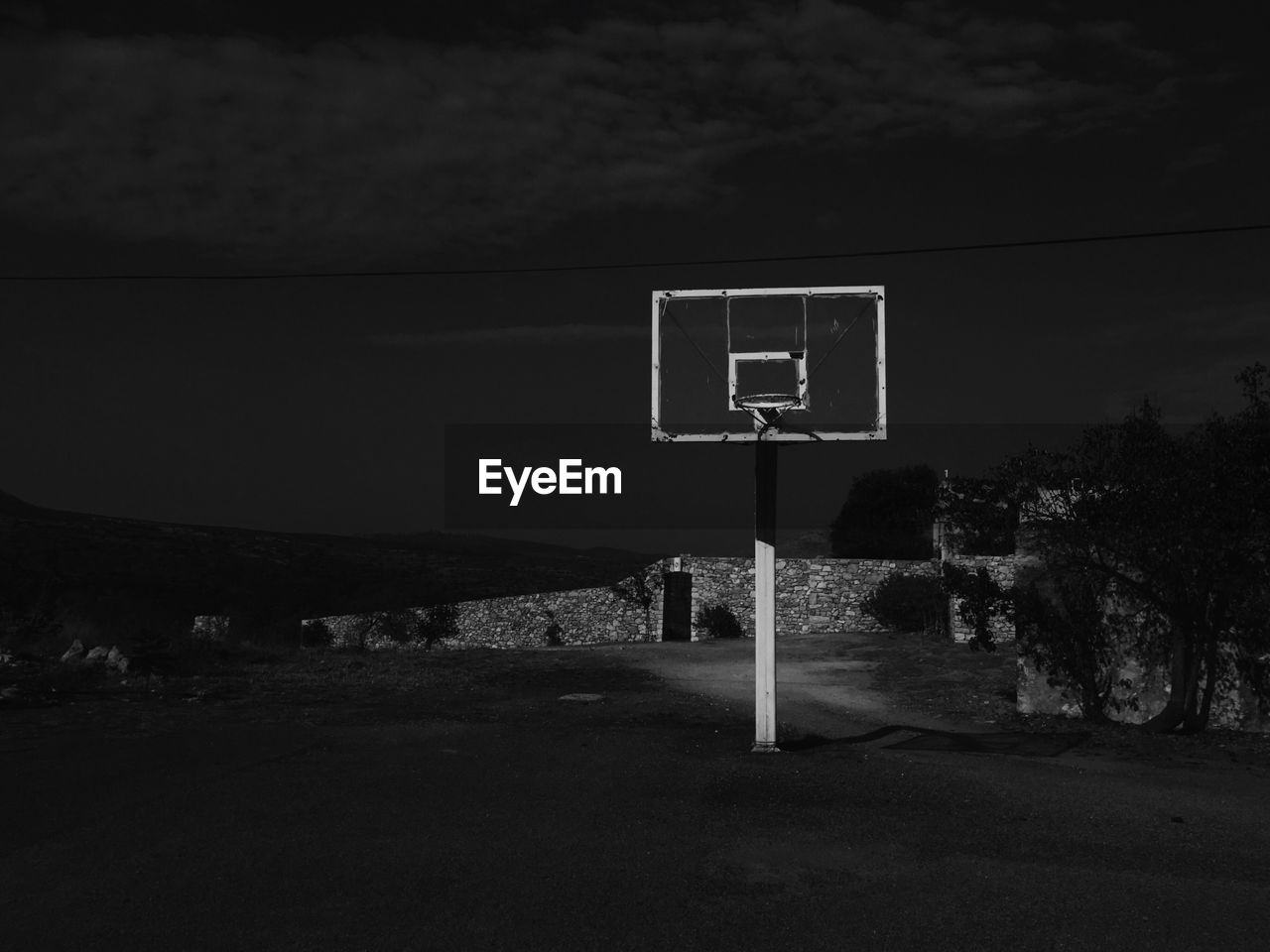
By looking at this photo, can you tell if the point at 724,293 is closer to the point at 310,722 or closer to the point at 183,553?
the point at 310,722

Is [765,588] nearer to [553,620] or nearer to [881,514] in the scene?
[553,620]

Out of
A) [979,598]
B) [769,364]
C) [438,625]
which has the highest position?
[769,364]

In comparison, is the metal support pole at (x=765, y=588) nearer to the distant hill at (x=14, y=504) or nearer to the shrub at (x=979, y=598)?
the shrub at (x=979, y=598)

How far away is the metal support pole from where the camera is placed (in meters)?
10.7

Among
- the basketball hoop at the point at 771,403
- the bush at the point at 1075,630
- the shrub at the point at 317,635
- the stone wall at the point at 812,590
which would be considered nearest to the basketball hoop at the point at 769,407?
the basketball hoop at the point at 771,403

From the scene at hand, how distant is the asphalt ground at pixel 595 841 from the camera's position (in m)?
5.58

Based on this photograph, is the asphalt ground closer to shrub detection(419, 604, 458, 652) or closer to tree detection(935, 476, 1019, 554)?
tree detection(935, 476, 1019, 554)

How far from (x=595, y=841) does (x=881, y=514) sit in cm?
4760

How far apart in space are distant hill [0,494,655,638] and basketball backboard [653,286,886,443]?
91.6 feet

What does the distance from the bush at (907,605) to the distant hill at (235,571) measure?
13978 mm

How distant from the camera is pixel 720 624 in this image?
29359mm

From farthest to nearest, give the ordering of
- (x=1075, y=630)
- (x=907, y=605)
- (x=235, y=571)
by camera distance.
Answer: (x=235, y=571) < (x=907, y=605) < (x=1075, y=630)

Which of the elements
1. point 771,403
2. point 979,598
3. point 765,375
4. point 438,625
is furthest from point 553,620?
point 771,403

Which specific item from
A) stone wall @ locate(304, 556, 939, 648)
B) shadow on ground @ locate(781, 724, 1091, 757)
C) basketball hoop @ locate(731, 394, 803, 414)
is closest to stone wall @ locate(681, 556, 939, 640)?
stone wall @ locate(304, 556, 939, 648)
